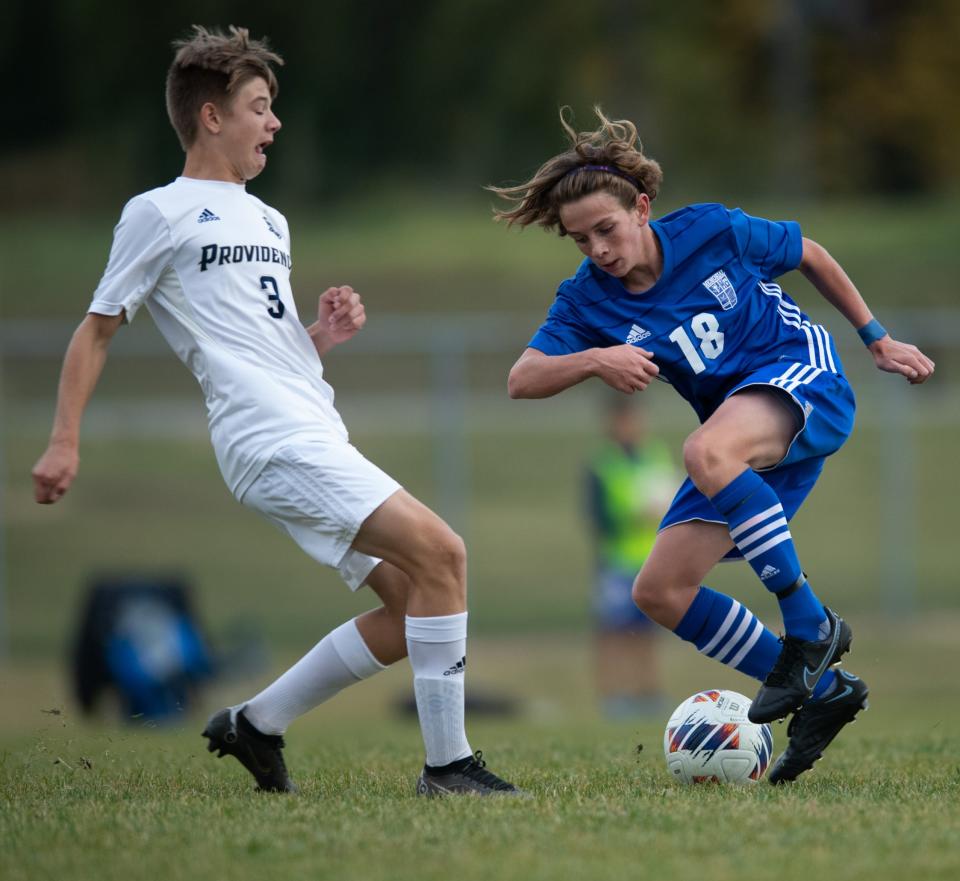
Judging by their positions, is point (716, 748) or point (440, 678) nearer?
point (440, 678)

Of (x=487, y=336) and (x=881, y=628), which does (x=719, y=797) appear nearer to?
(x=881, y=628)

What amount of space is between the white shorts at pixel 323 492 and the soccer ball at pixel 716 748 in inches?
54.1

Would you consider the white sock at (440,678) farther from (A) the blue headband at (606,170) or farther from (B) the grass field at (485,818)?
(A) the blue headband at (606,170)

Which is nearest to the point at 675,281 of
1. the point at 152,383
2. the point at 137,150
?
the point at 152,383

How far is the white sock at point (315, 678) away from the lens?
4906 mm

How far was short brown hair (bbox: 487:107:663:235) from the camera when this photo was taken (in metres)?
5.07

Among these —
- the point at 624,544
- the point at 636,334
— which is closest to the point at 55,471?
the point at 636,334

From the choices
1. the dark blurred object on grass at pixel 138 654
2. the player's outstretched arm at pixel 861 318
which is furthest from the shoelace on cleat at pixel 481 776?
the dark blurred object on grass at pixel 138 654

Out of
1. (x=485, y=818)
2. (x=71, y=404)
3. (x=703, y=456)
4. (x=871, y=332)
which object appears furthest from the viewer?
(x=871, y=332)

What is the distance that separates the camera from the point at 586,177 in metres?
5.06

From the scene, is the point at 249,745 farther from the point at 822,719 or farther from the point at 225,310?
the point at 822,719

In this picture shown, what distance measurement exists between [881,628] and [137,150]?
23.9 metres

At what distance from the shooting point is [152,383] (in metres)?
23.0

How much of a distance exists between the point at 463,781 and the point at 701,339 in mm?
1650
